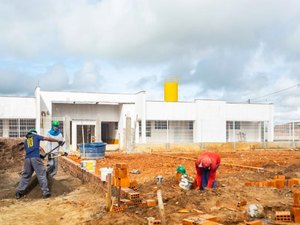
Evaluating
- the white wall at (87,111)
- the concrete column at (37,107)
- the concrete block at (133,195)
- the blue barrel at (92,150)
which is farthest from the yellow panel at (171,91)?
the concrete block at (133,195)

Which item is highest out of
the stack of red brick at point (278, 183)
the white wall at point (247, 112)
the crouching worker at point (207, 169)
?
the white wall at point (247, 112)

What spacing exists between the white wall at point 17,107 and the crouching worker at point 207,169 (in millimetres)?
20960

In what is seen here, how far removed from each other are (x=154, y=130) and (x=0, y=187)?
795 inches

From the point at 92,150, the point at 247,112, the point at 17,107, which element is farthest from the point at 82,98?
the point at 92,150

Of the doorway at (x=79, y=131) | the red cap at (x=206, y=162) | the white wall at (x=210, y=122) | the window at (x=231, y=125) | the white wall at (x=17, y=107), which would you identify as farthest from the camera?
the window at (x=231, y=125)

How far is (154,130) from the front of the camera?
97.4 feet

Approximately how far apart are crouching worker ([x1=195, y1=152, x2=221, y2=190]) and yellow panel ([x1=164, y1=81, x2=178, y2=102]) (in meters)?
23.8

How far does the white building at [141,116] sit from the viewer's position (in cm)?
2655

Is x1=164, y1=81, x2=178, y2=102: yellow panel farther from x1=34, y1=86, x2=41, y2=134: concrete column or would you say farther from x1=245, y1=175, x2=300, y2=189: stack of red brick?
x1=245, y1=175, x2=300, y2=189: stack of red brick

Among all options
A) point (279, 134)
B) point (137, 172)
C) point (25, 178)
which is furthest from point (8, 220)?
point (279, 134)

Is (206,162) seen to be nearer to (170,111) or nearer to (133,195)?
(133,195)

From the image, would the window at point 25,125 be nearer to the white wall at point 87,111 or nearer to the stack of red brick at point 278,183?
the white wall at point 87,111

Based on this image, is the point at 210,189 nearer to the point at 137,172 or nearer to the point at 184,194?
the point at 184,194

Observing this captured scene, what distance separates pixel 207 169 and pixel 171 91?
24248mm
